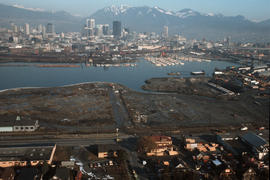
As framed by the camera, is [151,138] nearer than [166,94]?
Yes

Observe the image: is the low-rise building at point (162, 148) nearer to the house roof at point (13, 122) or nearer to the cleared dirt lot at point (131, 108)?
the cleared dirt lot at point (131, 108)

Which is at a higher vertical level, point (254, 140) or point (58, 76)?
point (58, 76)

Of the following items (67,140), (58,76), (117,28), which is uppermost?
(117,28)

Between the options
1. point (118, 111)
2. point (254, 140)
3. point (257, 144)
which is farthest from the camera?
point (118, 111)

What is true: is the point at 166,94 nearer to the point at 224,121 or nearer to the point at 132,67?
the point at 224,121

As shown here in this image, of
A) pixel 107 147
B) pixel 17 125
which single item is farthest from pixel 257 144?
pixel 17 125

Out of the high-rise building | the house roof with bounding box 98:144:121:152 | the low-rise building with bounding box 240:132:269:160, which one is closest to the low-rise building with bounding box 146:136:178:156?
the house roof with bounding box 98:144:121:152

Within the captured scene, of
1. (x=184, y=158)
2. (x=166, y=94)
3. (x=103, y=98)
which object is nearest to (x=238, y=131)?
(x=184, y=158)

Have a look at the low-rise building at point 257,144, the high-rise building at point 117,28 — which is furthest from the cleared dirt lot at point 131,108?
the high-rise building at point 117,28

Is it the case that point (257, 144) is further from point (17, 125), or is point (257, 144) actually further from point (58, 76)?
point (58, 76)

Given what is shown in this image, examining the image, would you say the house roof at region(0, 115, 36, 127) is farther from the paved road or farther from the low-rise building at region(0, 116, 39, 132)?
the paved road

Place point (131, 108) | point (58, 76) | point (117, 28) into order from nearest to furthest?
point (131, 108), point (58, 76), point (117, 28)
